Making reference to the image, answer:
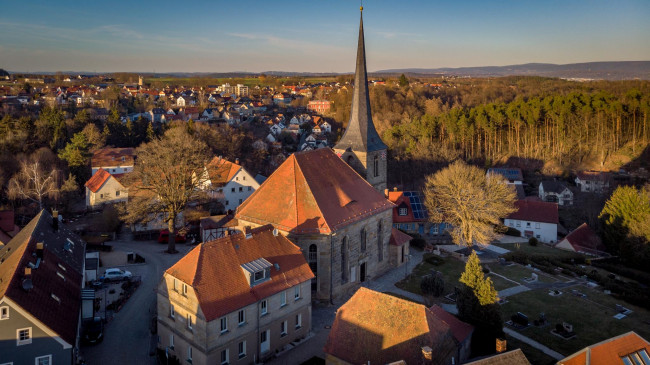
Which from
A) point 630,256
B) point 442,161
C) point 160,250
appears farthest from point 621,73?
point 160,250

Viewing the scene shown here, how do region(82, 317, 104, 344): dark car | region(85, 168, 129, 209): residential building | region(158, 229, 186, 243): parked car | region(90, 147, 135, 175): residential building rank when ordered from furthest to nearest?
region(90, 147, 135, 175): residential building → region(85, 168, 129, 209): residential building → region(158, 229, 186, 243): parked car → region(82, 317, 104, 344): dark car

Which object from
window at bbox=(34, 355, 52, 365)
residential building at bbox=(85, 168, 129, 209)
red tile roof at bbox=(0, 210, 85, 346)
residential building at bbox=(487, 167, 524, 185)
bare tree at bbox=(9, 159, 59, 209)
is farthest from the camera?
residential building at bbox=(487, 167, 524, 185)

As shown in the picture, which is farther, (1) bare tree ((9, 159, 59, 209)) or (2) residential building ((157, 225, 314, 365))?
(1) bare tree ((9, 159, 59, 209))

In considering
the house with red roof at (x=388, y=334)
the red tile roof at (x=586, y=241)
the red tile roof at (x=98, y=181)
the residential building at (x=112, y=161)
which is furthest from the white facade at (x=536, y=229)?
the residential building at (x=112, y=161)

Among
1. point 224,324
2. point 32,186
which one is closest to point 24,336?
point 224,324

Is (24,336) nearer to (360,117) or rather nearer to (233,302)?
(233,302)

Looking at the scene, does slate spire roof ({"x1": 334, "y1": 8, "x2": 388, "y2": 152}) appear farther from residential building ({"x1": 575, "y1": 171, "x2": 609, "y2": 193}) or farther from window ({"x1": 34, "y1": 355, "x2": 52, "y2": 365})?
residential building ({"x1": 575, "y1": 171, "x2": 609, "y2": 193})

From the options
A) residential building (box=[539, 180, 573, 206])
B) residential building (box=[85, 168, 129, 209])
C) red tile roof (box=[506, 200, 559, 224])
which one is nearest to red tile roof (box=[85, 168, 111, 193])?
residential building (box=[85, 168, 129, 209])
